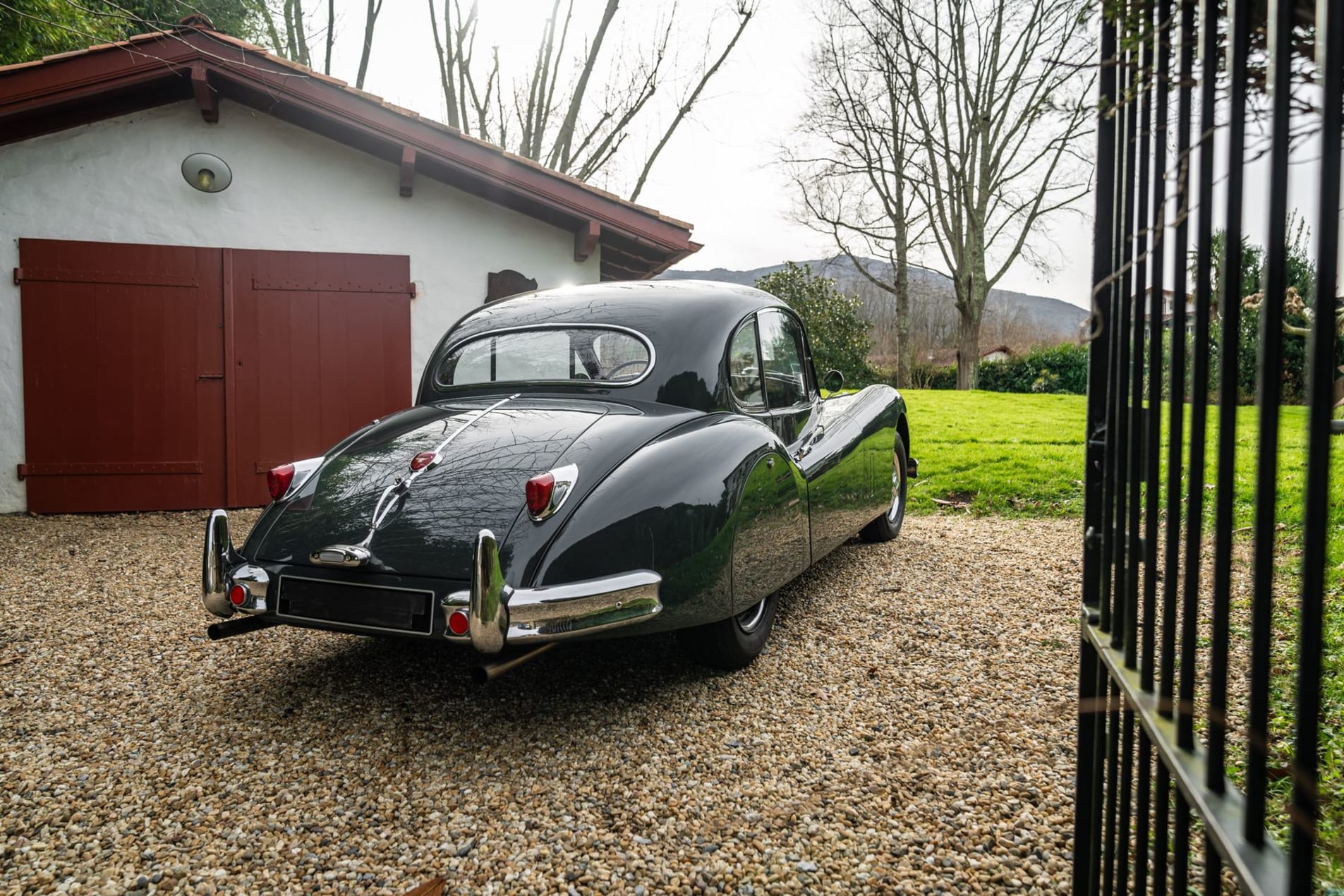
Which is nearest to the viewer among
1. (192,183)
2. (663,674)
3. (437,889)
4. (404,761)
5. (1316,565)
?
(1316,565)

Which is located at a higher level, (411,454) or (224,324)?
(224,324)

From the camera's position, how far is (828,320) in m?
20.3

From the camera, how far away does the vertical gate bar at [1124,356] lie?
1522mm

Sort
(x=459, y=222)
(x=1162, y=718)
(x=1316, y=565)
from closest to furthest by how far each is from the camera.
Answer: (x=1316, y=565), (x=1162, y=718), (x=459, y=222)

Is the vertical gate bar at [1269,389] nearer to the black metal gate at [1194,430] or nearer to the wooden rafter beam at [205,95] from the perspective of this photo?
the black metal gate at [1194,430]

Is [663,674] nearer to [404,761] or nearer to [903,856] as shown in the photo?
[404,761]

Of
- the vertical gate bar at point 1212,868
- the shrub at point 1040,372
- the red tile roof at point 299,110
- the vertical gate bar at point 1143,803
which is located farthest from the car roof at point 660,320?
the shrub at point 1040,372

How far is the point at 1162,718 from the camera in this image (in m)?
1.33

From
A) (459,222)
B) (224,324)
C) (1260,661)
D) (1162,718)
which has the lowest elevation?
(1162,718)

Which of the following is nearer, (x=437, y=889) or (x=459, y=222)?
(x=437, y=889)

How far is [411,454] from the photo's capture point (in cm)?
322

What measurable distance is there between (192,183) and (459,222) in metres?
2.19

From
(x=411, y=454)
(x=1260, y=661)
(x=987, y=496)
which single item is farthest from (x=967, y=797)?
(x=987, y=496)

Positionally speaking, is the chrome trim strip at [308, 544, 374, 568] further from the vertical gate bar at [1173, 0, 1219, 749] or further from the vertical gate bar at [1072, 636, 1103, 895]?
the vertical gate bar at [1173, 0, 1219, 749]
